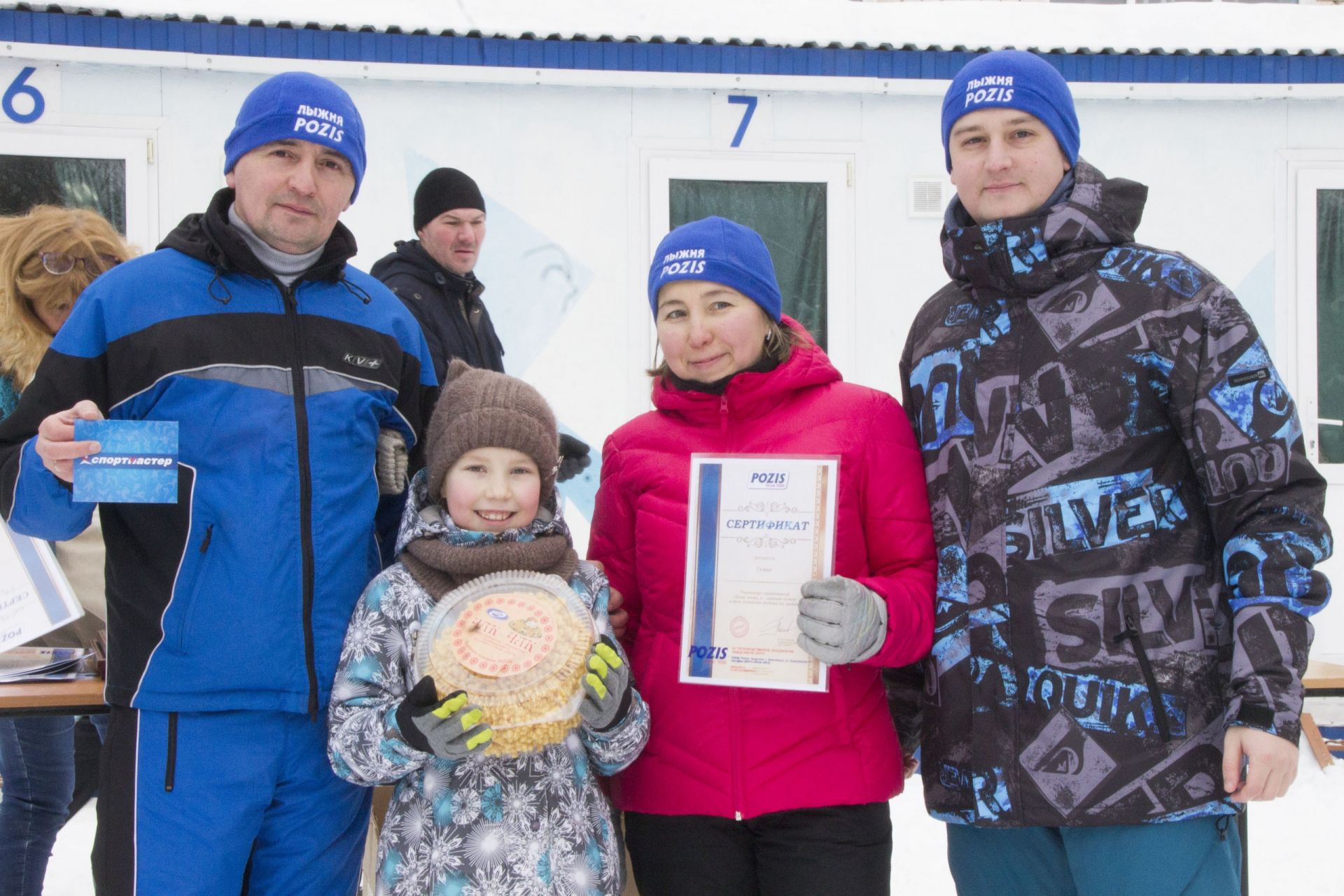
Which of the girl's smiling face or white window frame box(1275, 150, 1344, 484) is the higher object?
white window frame box(1275, 150, 1344, 484)

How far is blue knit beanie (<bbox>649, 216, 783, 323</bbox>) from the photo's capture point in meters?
2.10

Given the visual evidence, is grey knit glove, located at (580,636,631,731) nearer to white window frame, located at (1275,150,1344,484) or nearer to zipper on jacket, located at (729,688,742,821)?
zipper on jacket, located at (729,688,742,821)

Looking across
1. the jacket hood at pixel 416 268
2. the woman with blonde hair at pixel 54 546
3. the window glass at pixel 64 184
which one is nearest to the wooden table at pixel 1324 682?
the jacket hood at pixel 416 268

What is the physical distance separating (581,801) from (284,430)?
0.89m

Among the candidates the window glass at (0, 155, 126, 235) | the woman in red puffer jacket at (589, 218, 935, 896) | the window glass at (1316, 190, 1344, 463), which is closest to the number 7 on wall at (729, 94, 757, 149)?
the window glass at (0, 155, 126, 235)

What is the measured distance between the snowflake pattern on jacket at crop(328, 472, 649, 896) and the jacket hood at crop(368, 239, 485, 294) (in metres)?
2.13

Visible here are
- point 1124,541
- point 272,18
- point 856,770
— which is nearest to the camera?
point 1124,541

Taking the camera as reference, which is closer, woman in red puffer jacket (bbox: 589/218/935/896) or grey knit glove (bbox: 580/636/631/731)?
grey knit glove (bbox: 580/636/631/731)

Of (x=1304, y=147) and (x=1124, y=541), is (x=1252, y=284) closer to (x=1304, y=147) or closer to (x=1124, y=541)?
(x=1304, y=147)

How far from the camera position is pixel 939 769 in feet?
6.51

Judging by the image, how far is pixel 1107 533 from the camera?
1.84 m

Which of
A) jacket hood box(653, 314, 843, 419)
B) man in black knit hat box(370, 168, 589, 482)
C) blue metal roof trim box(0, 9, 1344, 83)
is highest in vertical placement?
blue metal roof trim box(0, 9, 1344, 83)

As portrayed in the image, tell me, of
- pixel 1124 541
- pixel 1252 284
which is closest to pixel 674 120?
pixel 1252 284

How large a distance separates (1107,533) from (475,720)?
1.12 meters
